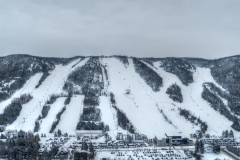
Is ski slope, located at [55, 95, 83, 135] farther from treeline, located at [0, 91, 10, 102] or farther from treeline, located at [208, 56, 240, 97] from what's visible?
treeline, located at [208, 56, 240, 97]

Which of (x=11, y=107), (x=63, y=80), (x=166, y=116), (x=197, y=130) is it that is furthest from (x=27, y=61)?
(x=197, y=130)

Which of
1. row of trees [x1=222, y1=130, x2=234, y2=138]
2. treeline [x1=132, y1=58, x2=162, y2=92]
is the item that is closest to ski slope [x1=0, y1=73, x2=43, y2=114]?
treeline [x1=132, y1=58, x2=162, y2=92]

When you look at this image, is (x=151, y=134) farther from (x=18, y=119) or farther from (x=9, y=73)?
(x=9, y=73)

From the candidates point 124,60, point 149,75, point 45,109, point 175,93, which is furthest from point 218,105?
point 124,60

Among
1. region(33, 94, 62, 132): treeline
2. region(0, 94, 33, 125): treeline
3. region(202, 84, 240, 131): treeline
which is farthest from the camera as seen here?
region(202, 84, 240, 131): treeline

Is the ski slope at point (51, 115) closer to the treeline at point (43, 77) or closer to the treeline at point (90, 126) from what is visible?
the treeline at point (90, 126)

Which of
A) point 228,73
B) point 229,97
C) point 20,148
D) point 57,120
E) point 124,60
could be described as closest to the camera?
point 20,148

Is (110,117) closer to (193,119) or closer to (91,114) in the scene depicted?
(91,114)
